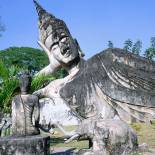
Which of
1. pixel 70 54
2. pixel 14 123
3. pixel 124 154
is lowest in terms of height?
pixel 124 154

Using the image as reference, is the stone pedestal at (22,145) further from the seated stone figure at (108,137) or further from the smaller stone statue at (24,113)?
the seated stone figure at (108,137)

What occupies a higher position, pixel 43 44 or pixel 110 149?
pixel 43 44

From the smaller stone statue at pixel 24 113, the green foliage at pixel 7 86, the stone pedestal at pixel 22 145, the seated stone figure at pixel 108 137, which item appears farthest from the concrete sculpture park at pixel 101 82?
the green foliage at pixel 7 86

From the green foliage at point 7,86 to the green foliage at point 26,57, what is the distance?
108 feet

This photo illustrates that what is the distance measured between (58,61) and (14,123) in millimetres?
2017

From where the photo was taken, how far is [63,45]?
815 cm

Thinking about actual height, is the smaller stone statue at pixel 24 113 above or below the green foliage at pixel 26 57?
below

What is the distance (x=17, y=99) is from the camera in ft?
22.3

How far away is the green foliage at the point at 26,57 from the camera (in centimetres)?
4572

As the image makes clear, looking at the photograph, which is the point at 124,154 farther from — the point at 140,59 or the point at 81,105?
the point at 140,59

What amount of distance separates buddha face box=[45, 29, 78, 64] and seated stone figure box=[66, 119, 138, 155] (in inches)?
62.0

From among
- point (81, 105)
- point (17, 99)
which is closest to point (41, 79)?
point (81, 105)

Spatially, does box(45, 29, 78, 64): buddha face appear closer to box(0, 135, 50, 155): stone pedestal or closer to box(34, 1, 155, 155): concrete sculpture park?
box(34, 1, 155, 155): concrete sculpture park

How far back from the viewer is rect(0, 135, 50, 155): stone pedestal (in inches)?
249
